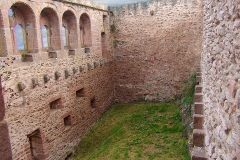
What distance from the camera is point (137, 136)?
342 inches

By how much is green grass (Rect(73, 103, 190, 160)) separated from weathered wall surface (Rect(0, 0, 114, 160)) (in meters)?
0.70

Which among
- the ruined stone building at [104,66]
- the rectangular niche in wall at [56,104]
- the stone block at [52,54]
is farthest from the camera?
the rectangular niche in wall at [56,104]

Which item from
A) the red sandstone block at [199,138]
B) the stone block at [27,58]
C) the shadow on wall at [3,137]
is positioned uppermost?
the stone block at [27,58]

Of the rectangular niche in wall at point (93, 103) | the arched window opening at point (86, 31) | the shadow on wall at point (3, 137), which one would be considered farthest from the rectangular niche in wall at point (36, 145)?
the shadow on wall at point (3, 137)

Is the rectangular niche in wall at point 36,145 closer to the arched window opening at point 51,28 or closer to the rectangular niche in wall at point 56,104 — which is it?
the rectangular niche in wall at point 56,104

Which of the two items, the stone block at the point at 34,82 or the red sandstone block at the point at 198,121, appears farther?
the stone block at the point at 34,82

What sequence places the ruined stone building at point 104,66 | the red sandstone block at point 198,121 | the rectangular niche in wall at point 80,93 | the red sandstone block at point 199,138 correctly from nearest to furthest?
1. the ruined stone building at point 104,66
2. the red sandstone block at point 199,138
3. the red sandstone block at point 198,121
4. the rectangular niche in wall at point 80,93

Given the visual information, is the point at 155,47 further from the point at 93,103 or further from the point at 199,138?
Result: the point at 199,138

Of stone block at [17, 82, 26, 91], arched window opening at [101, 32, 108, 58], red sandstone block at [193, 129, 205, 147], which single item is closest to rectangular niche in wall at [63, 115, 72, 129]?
stone block at [17, 82, 26, 91]

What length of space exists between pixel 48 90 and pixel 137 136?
3.56m

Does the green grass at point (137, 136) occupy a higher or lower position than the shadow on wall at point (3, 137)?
lower

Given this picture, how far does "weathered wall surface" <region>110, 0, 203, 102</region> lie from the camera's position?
11523mm

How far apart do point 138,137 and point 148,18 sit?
6.32 meters

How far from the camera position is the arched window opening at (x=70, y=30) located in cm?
947
